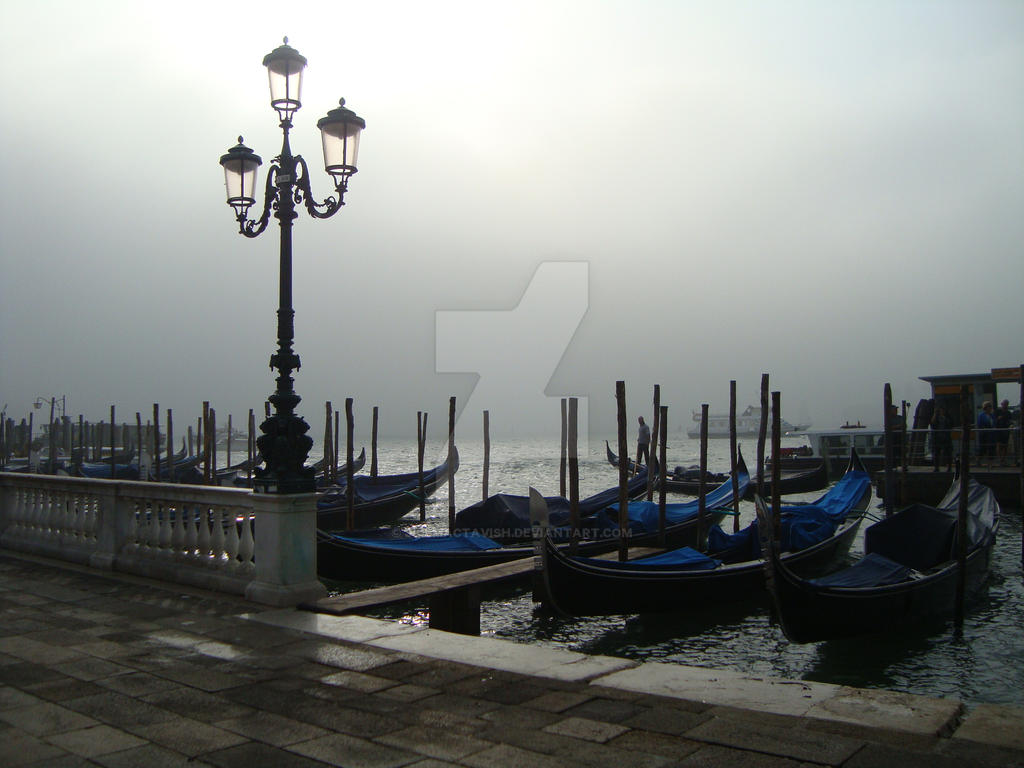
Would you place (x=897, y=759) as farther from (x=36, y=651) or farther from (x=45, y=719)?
(x=36, y=651)

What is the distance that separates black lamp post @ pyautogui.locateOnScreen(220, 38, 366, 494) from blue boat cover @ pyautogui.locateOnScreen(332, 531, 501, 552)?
413cm

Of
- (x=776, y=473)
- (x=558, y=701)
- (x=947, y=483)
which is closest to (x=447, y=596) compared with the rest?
(x=558, y=701)

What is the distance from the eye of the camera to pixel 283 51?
5254mm

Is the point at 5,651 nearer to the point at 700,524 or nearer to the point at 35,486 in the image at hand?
the point at 35,486

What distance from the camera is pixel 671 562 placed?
800 cm

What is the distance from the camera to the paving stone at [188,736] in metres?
2.65

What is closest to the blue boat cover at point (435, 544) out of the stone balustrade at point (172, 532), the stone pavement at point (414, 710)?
the stone balustrade at point (172, 532)

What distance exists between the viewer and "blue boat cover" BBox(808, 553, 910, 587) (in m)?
7.25

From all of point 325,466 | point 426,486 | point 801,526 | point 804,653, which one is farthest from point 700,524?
point 325,466

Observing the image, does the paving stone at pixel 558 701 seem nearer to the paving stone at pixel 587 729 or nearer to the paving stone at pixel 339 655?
the paving stone at pixel 587 729

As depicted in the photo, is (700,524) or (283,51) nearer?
(283,51)

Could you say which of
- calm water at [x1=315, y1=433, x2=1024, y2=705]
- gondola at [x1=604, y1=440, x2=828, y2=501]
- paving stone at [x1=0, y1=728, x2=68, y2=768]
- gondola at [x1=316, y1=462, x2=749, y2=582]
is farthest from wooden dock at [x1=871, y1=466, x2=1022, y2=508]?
paving stone at [x1=0, y1=728, x2=68, y2=768]

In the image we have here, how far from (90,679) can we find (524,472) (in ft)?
132

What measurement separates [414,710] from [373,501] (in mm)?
13376
